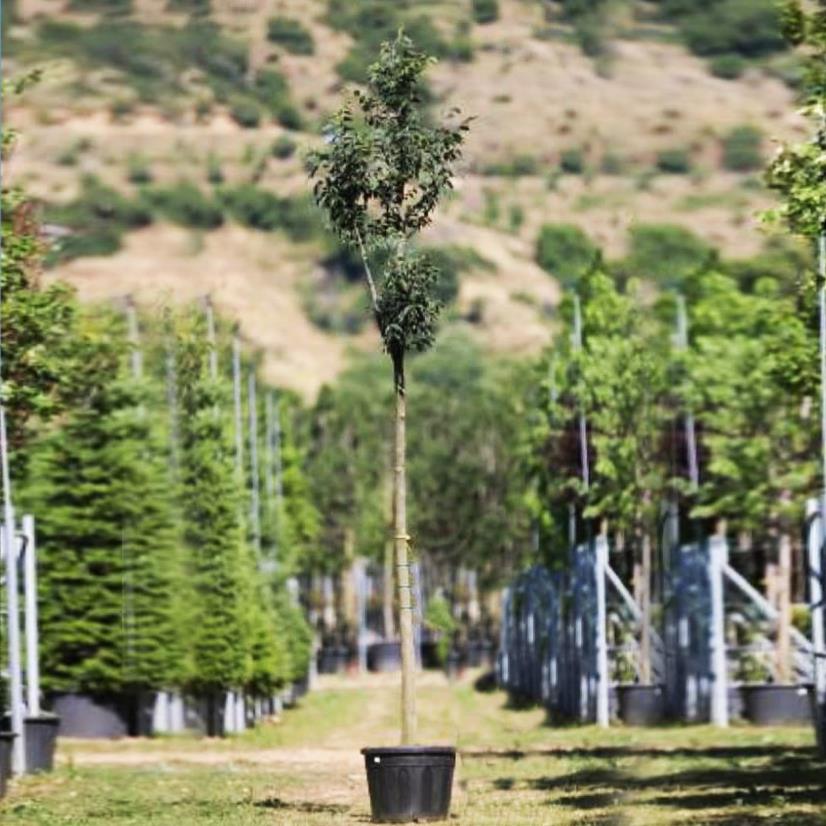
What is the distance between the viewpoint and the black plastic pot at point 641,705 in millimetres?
59000

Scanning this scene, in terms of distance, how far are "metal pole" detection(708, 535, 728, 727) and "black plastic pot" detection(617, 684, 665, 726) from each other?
3778 millimetres

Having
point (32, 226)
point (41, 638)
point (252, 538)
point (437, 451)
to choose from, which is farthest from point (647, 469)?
point (437, 451)

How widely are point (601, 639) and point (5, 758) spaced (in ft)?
83.1

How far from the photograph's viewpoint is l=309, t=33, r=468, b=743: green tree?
30250 mm

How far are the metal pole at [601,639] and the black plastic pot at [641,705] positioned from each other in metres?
0.38

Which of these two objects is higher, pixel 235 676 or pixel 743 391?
pixel 743 391

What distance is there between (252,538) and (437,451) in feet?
151

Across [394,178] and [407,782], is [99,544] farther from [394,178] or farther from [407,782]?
[407,782]

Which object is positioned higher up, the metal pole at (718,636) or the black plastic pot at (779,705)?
the metal pole at (718,636)

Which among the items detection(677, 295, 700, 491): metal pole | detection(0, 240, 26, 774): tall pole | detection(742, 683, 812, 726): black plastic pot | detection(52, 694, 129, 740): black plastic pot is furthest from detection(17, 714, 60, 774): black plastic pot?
detection(677, 295, 700, 491): metal pole

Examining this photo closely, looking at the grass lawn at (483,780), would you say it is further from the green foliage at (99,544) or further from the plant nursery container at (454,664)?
the plant nursery container at (454,664)

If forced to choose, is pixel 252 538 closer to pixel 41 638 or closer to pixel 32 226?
pixel 41 638

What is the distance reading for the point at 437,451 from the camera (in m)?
118

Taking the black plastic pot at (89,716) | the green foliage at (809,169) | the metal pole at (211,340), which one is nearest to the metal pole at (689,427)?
the metal pole at (211,340)
